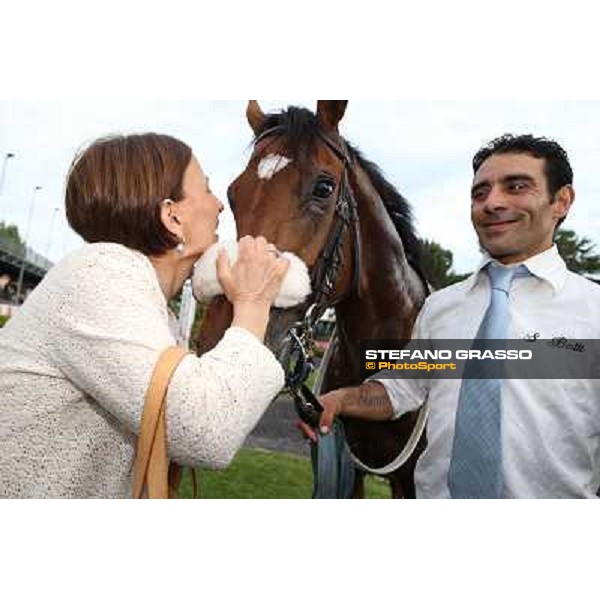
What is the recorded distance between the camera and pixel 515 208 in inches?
54.3

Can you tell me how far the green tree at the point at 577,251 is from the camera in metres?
1.40

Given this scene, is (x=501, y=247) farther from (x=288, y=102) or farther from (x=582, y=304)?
(x=288, y=102)

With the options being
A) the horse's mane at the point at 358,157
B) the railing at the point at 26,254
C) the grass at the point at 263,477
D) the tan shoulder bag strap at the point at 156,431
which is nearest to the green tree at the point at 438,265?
the horse's mane at the point at 358,157

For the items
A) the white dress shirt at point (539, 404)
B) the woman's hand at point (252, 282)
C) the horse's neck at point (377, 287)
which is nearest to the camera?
the woman's hand at point (252, 282)

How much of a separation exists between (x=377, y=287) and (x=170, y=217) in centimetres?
86

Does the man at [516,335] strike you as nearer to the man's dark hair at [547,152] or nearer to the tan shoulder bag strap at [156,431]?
the man's dark hair at [547,152]

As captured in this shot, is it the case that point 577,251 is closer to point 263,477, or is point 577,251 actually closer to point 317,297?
point 317,297

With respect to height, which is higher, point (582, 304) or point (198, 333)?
point (582, 304)

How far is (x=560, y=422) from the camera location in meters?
1.30

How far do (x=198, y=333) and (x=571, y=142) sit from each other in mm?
1006

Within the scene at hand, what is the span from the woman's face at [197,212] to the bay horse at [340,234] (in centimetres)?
15

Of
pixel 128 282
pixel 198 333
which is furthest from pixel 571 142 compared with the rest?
pixel 128 282

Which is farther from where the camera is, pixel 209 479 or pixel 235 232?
pixel 209 479

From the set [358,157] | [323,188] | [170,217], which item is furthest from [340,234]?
[170,217]
